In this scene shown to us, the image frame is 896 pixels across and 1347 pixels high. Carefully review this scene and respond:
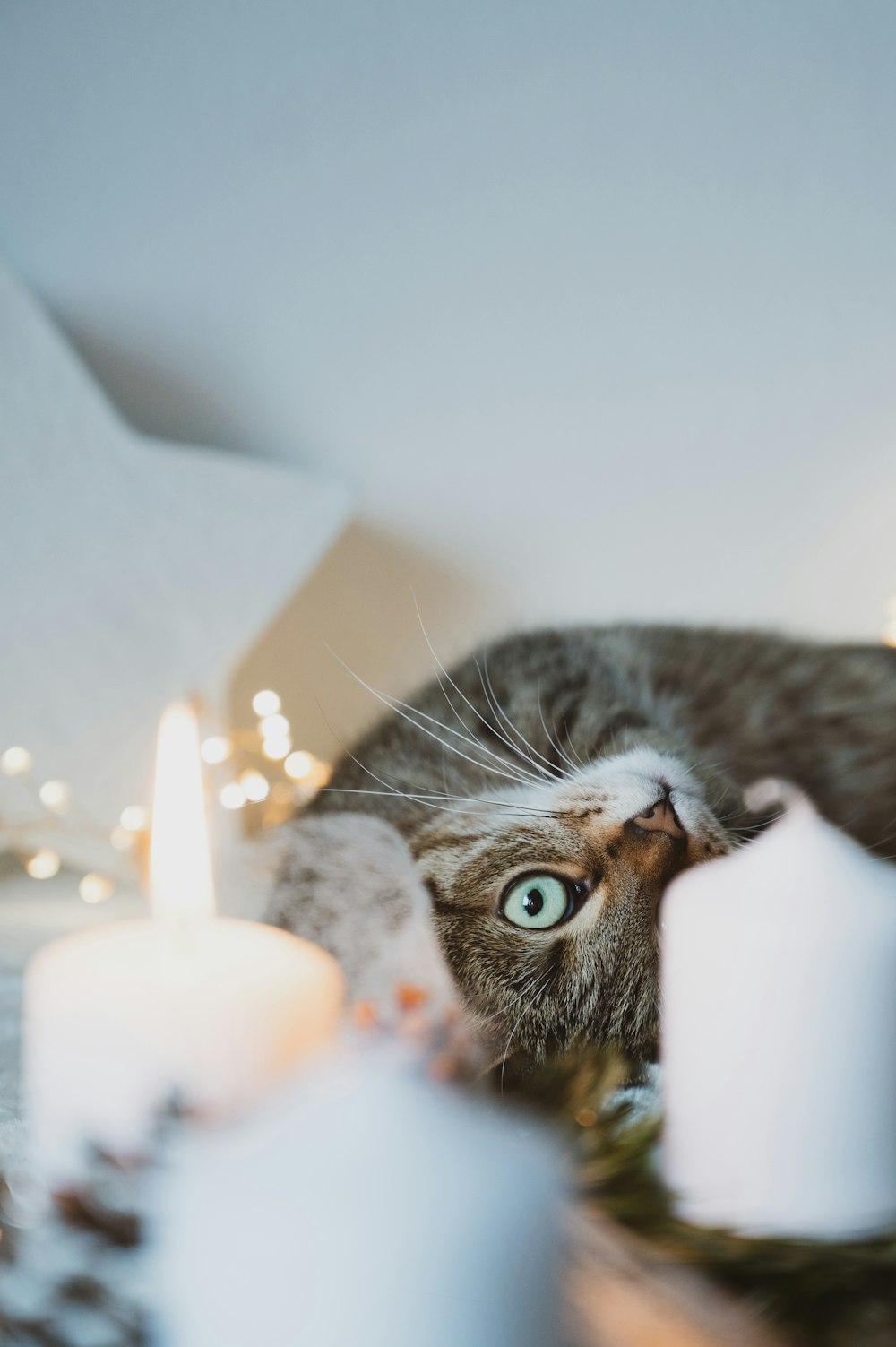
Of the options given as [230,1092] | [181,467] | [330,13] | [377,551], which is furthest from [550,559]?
[230,1092]

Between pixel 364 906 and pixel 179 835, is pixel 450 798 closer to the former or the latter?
pixel 364 906

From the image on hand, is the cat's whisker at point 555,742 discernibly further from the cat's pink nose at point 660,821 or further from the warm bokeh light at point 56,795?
the warm bokeh light at point 56,795

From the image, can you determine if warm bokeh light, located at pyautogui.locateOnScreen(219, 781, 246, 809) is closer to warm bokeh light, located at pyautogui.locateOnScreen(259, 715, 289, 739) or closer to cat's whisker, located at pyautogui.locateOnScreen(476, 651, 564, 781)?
warm bokeh light, located at pyautogui.locateOnScreen(259, 715, 289, 739)

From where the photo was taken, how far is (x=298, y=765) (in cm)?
61

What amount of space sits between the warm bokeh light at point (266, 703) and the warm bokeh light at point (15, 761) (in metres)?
0.15

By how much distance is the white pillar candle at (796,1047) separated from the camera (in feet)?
0.72

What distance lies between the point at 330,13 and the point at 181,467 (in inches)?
10.8

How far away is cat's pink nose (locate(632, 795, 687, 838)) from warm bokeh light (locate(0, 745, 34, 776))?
0.40 meters

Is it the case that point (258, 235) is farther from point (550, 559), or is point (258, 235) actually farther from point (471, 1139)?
point (471, 1139)

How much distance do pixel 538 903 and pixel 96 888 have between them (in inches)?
12.4

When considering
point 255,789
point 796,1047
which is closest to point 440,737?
point 255,789

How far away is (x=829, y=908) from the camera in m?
A: 0.22

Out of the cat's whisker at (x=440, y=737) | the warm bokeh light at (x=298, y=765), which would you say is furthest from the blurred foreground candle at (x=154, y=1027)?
the warm bokeh light at (x=298, y=765)

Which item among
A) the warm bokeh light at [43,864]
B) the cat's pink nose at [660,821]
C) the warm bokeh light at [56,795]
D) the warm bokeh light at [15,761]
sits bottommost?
the warm bokeh light at [43,864]
